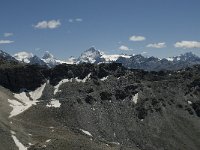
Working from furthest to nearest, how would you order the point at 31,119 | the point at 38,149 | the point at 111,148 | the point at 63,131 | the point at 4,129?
the point at 31,119 → the point at 63,131 → the point at 111,148 → the point at 4,129 → the point at 38,149

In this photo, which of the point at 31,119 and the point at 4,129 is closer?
the point at 4,129

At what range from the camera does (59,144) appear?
144 meters

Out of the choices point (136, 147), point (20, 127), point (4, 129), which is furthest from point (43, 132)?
point (136, 147)

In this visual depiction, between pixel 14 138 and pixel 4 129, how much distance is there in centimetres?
717

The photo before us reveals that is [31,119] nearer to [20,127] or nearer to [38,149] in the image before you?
[20,127]

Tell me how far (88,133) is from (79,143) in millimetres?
47003

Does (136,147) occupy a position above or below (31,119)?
below

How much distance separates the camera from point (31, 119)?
197 metres

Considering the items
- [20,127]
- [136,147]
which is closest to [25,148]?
[20,127]

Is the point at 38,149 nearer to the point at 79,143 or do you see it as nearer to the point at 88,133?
the point at 79,143

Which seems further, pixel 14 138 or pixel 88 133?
pixel 88 133

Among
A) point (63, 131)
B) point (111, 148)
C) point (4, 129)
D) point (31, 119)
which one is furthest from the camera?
point (31, 119)

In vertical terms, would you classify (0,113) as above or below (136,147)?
above

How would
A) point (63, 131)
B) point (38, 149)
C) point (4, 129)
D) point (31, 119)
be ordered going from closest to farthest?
point (38, 149) → point (4, 129) → point (63, 131) → point (31, 119)
